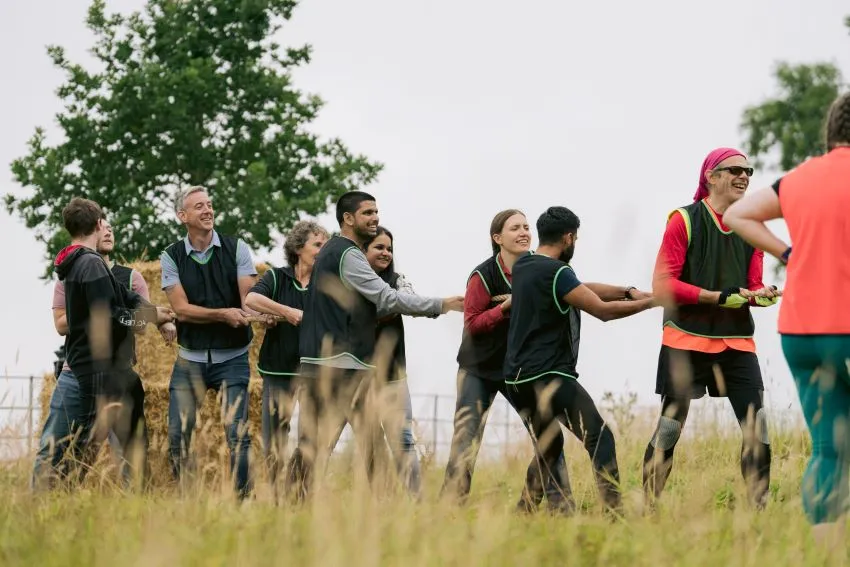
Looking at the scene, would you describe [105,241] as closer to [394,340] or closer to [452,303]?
[394,340]

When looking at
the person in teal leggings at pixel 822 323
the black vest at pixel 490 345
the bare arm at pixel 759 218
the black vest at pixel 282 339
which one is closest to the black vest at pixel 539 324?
the black vest at pixel 490 345

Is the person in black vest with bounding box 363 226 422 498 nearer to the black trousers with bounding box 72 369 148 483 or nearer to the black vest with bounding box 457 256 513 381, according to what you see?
the black vest with bounding box 457 256 513 381

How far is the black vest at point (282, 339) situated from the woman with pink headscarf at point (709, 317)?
2.54 meters

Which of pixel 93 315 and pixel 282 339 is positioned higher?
pixel 93 315

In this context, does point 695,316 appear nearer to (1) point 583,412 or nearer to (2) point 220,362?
(1) point 583,412

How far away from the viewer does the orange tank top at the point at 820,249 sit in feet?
15.3

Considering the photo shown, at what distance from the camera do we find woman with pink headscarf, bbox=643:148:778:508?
656 cm

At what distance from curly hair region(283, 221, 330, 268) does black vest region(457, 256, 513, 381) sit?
1334 millimetres

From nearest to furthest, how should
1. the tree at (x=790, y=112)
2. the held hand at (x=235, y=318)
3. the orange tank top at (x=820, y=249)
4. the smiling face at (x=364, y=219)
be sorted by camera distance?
1. the orange tank top at (x=820, y=249)
2. the smiling face at (x=364, y=219)
3. the held hand at (x=235, y=318)
4. the tree at (x=790, y=112)

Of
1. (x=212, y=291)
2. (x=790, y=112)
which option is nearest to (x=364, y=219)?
(x=212, y=291)

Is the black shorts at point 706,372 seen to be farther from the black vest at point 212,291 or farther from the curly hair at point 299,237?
the black vest at point 212,291

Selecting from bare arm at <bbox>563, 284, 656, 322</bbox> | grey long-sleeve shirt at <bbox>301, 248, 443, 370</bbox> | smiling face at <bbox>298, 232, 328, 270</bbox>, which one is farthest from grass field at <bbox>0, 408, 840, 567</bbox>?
smiling face at <bbox>298, 232, 328, 270</bbox>

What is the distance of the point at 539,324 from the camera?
6492 millimetres

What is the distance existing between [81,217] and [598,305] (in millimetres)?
3076
